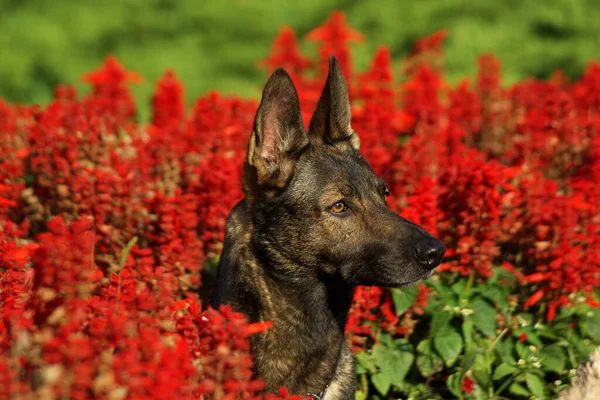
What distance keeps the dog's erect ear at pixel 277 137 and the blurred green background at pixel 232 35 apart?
24.7 feet

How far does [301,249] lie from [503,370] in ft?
5.15

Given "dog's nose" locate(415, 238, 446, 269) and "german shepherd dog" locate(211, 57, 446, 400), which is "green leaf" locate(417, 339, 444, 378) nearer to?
"german shepherd dog" locate(211, 57, 446, 400)

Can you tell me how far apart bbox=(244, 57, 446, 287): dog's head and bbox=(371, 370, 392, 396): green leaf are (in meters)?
0.90

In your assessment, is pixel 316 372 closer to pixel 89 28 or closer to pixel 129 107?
pixel 129 107

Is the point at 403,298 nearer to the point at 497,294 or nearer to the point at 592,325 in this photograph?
the point at 497,294

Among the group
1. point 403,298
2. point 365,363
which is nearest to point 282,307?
point 365,363

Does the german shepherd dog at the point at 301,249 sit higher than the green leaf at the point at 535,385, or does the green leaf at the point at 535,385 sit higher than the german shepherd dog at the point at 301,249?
the german shepherd dog at the point at 301,249

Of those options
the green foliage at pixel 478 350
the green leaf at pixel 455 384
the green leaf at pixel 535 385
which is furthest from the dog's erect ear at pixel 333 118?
the green leaf at pixel 535 385

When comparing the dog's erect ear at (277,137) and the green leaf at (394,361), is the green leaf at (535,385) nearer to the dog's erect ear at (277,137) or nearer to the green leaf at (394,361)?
the green leaf at (394,361)

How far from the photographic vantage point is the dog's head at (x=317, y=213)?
12.8 feet

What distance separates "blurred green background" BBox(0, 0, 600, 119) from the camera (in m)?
11.8

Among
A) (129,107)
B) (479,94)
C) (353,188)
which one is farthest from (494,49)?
(353,188)

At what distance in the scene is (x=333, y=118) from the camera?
14.9 feet

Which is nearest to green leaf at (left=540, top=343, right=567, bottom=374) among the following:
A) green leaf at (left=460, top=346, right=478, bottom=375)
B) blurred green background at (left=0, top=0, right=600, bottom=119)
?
green leaf at (left=460, top=346, right=478, bottom=375)
